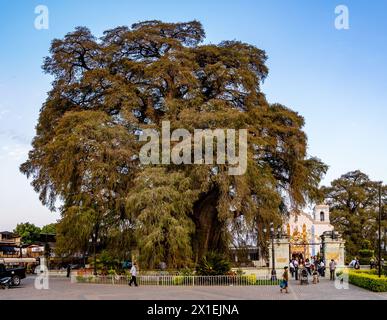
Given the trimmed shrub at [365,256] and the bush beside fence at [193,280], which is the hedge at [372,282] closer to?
the bush beside fence at [193,280]

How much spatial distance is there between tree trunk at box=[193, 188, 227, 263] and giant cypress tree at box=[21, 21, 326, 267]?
66 millimetres

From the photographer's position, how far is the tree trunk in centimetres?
3734

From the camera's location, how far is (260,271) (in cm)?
3538

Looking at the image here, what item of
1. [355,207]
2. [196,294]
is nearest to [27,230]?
[355,207]

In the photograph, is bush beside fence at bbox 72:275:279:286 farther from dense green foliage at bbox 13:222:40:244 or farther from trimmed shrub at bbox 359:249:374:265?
dense green foliage at bbox 13:222:40:244

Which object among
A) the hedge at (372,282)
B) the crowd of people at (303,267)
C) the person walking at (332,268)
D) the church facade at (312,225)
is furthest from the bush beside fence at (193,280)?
the church facade at (312,225)

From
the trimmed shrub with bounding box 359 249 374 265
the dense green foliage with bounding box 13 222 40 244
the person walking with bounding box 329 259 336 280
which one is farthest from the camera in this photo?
the dense green foliage with bounding box 13 222 40 244

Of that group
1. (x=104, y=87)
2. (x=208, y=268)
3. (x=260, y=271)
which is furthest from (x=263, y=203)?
(x=104, y=87)

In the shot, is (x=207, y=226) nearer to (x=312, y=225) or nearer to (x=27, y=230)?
(x=312, y=225)

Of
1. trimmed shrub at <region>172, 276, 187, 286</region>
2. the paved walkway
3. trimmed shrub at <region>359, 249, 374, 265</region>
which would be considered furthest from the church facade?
the paved walkway

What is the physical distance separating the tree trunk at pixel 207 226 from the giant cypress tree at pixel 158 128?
0.07 meters

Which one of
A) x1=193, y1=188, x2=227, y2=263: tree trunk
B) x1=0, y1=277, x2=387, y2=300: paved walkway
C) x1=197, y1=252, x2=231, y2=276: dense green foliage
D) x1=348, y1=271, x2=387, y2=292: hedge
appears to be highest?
x1=193, y1=188, x2=227, y2=263: tree trunk
